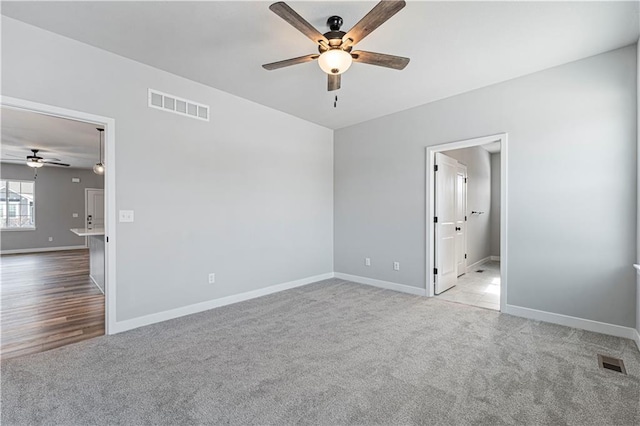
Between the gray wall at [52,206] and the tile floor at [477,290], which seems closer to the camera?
the tile floor at [477,290]

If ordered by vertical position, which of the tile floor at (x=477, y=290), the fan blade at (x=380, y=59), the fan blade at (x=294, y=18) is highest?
the fan blade at (x=294, y=18)

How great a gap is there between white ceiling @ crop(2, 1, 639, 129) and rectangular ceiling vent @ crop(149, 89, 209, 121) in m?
0.29

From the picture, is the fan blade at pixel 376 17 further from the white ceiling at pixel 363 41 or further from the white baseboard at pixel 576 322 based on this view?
→ the white baseboard at pixel 576 322

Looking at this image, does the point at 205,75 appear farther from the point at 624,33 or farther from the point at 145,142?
the point at 624,33

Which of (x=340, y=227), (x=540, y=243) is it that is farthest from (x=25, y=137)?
(x=540, y=243)

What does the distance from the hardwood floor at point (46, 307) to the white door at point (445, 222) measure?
4311mm

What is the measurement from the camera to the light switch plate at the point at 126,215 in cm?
303

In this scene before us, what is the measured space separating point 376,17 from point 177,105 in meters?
2.55

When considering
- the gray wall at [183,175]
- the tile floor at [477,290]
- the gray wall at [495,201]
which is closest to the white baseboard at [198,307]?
the gray wall at [183,175]

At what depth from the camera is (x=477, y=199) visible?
650 centimetres

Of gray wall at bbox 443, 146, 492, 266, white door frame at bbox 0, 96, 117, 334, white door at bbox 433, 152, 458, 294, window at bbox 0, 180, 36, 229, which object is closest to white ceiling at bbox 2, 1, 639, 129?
white door frame at bbox 0, 96, 117, 334

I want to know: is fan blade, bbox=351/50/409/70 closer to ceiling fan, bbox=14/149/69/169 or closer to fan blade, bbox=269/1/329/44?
fan blade, bbox=269/1/329/44

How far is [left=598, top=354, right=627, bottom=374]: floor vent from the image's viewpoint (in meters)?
2.29

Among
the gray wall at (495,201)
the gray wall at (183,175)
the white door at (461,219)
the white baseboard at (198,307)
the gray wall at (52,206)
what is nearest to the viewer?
the gray wall at (183,175)
